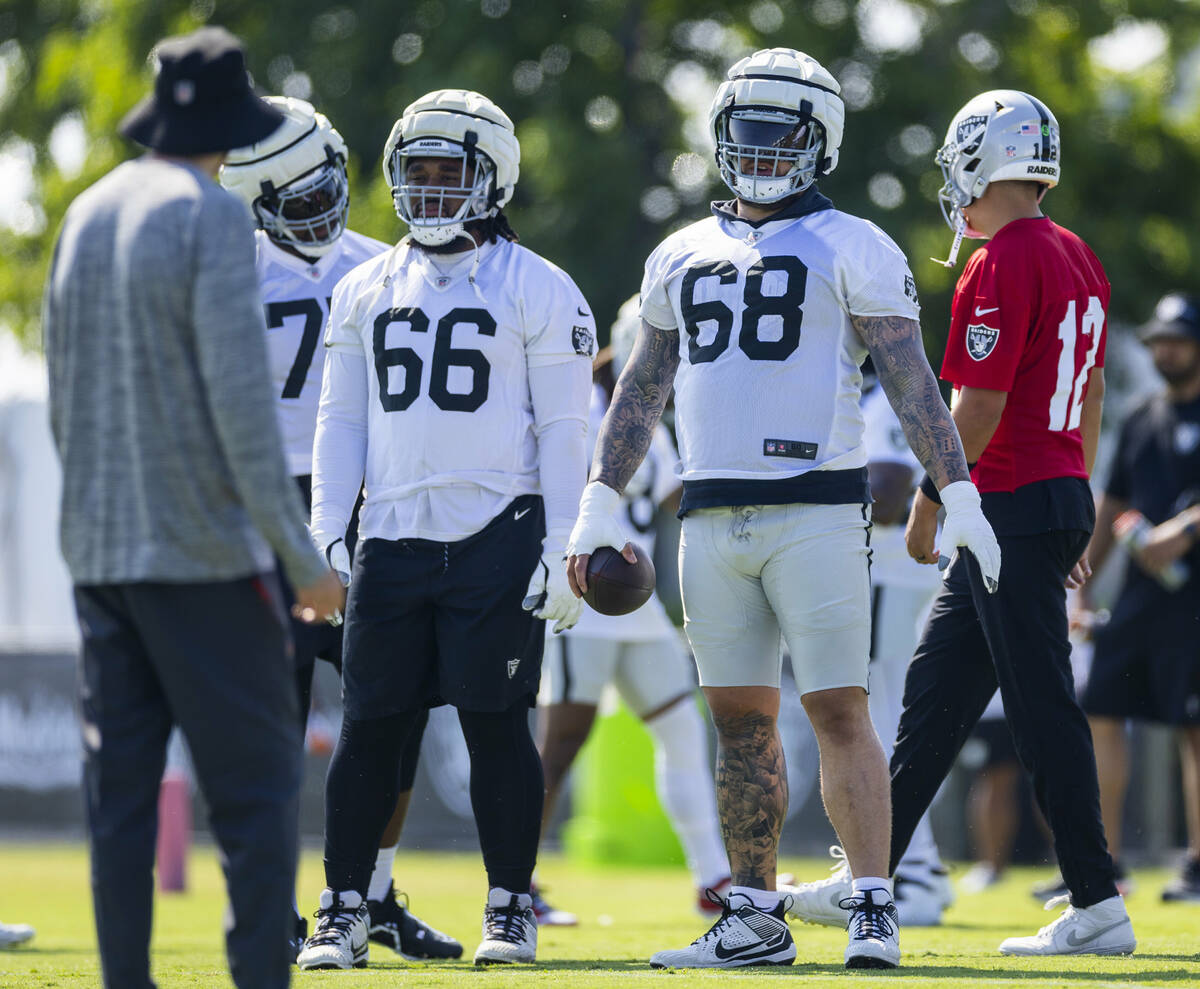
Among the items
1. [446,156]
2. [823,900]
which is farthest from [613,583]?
[446,156]

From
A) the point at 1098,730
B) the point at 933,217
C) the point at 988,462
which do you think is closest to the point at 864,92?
the point at 933,217

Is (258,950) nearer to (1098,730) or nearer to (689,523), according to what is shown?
(689,523)

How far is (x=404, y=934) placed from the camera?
6121mm

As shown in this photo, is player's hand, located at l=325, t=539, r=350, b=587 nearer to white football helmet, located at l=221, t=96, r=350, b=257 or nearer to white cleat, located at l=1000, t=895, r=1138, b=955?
white football helmet, located at l=221, t=96, r=350, b=257

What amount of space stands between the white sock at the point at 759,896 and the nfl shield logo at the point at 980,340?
1.68 meters

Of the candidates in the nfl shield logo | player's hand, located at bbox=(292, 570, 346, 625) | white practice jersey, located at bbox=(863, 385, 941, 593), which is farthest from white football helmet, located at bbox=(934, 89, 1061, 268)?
player's hand, located at bbox=(292, 570, 346, 625)

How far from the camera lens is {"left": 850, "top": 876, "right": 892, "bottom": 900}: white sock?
510 centimetres

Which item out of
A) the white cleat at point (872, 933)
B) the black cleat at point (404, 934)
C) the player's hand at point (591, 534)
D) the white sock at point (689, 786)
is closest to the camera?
the white cleat at point (872, 933)

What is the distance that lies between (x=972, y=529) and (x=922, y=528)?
0.55 m

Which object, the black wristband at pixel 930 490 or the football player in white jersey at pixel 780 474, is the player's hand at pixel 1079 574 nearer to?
the black wristband at pixel 930 490

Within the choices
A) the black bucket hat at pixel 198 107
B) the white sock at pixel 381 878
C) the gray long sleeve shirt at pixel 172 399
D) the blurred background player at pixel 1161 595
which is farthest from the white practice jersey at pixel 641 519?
the gray long sleeve shirt at pixel 172 399

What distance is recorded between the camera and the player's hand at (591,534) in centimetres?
529

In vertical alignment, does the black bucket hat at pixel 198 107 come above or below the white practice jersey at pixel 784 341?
above

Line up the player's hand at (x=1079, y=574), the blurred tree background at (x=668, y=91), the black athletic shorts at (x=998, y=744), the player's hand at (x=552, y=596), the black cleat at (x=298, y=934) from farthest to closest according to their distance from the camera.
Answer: the blurred tree background at (x=668, y=91), the black athletic shorts at (x=998, y=744), the player's hand at (x=1079, y=574), the black cleat at (x=298, y=934), the player's hand at (x=552, y=596)
